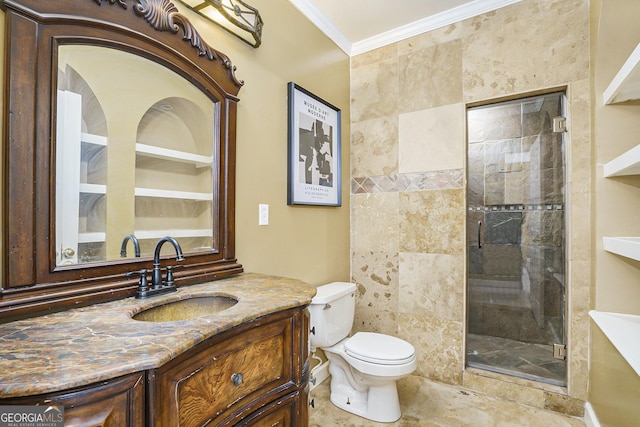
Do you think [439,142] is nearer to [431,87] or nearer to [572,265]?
[431,87]

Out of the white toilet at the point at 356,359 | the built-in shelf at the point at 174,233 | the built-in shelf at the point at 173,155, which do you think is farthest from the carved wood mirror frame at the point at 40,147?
the white toilet at the point at 356,359

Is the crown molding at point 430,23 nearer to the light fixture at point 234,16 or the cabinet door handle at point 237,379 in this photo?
the light fixture at point 234,16

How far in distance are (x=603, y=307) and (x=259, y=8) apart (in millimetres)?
2509

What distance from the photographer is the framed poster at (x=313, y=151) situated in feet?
6.77

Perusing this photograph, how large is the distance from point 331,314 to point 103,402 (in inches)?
59.2

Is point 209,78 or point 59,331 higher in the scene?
point 209,78

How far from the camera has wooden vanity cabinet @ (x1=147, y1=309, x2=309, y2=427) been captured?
2.40 feet

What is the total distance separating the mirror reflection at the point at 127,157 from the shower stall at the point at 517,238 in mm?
1844

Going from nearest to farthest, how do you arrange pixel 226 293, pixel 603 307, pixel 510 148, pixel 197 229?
1. pixel 226 293
2. pixel 197 229
3. pixel 603 307
4. pixel 510 148

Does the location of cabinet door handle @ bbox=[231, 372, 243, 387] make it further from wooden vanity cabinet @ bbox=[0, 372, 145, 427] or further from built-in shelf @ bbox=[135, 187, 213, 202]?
built-in shelf @ bbox=[135, 187, 213, 202]

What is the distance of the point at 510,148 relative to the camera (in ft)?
7.22

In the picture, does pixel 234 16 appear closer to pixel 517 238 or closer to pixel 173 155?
pixel 173 155

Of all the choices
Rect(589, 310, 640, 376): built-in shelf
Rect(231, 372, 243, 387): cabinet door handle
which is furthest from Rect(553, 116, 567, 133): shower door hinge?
Rect(231, 372, 243, 387): cabinet door handle

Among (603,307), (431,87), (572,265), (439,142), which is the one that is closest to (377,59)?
(431,87)
